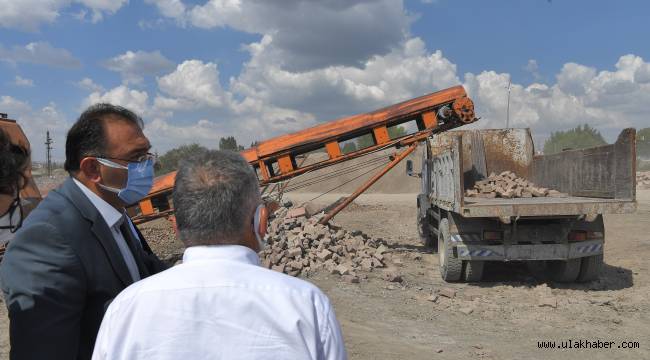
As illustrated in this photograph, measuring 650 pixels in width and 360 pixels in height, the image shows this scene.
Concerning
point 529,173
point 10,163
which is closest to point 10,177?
point 10,163

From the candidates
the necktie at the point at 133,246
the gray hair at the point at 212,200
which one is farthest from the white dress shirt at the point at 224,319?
the necktie at the point at 133,246

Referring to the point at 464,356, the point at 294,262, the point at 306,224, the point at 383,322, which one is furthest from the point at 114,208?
the point at 306,224

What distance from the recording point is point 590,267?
7156mm

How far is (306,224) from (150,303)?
8.68 meters

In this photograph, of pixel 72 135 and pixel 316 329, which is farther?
pixel 72 135

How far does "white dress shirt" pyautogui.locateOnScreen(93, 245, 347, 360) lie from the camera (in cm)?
119

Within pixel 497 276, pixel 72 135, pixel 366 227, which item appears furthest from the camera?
pixel 366 227

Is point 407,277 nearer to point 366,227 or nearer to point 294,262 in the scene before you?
point 294,262

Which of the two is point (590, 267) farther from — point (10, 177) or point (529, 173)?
point (10, 177)

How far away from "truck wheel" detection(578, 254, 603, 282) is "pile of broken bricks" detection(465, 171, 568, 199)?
1.29 meters

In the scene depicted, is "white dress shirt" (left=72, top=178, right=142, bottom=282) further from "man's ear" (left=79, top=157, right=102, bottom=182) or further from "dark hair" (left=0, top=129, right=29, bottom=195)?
"dark hair" (left=0, top=129, right=29, bottom=195)

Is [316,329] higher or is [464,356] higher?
Answer: [316,329]

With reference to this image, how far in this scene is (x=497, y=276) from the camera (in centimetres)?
806

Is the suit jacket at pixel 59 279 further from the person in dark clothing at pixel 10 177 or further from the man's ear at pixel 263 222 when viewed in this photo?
the man's ear at pixel 263 222
